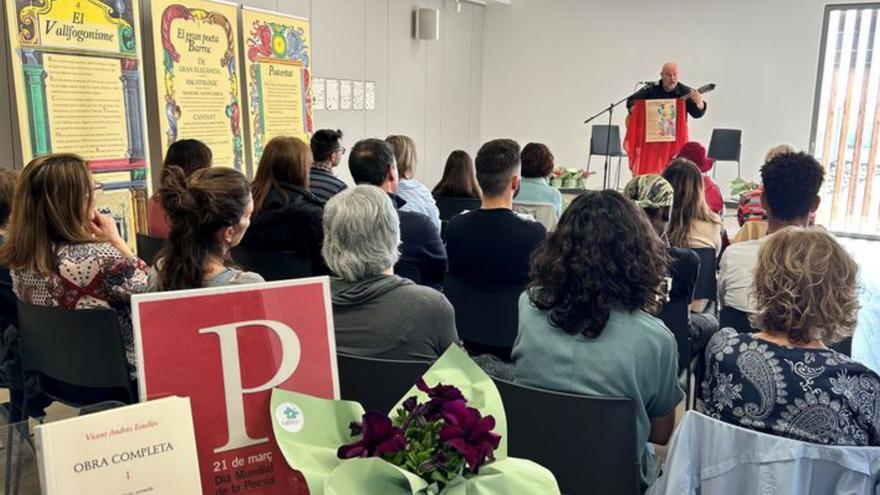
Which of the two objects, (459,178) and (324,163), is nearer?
(324,163)

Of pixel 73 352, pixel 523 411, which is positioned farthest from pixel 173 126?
pixel 523 411

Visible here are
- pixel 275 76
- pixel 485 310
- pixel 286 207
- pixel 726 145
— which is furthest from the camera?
pixel 726 145

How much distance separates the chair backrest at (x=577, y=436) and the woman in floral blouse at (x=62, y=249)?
1.29 metres

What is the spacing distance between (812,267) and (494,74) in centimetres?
866

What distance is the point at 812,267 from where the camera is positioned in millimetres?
1671

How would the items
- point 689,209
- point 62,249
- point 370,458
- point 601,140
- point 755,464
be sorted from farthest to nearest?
point 601,140
point 689,209
point 62,249
point 755,464
point 370,458

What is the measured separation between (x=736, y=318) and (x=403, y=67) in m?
5.99

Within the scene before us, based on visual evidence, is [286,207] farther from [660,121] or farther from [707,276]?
[660,121]

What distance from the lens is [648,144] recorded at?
631 cm

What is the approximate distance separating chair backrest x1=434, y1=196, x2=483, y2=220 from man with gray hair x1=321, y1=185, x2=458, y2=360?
234 centimetres

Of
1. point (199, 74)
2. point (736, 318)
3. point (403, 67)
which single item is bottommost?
point (736, 318)

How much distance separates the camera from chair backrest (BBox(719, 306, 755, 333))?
2707 millimetres

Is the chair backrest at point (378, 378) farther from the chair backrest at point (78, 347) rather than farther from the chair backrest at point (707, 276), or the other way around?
the chair backrest at point (707, 276)

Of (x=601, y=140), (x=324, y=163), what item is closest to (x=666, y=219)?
(x=324, y=163)
